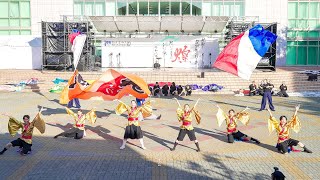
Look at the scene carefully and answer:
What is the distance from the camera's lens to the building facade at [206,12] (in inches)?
1654

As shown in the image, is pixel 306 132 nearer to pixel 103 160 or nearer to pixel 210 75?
pixel 103 160

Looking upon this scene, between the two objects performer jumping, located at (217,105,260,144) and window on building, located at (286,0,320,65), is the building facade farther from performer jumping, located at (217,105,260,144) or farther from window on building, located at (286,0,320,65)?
performer jumping, located at (217,105,260,144)

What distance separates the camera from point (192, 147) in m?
12.3

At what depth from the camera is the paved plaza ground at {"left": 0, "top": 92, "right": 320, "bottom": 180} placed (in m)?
9.60

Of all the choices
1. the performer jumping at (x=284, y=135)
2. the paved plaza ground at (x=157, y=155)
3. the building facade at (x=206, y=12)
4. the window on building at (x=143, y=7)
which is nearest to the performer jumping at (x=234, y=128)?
the paved plaza ground at (x=157, y=155)

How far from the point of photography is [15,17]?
43.4m

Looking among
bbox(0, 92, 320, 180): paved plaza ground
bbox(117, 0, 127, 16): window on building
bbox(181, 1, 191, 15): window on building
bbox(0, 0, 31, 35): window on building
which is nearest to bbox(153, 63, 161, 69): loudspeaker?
bbox(181, 1, 191, 15): window on building

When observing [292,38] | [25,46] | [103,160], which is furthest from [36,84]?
[292,38]

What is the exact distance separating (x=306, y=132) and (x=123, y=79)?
7.87 m

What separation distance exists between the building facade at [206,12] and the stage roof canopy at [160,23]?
145 inches

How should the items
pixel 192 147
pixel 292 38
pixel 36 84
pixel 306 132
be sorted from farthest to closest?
pixel 292 38, pixel 36 84, pixel 306 132, pixel 192 147

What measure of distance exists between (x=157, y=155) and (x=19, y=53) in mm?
33259

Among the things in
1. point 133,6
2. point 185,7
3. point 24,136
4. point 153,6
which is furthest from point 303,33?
point 24,136

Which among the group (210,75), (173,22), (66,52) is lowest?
(210,75)
